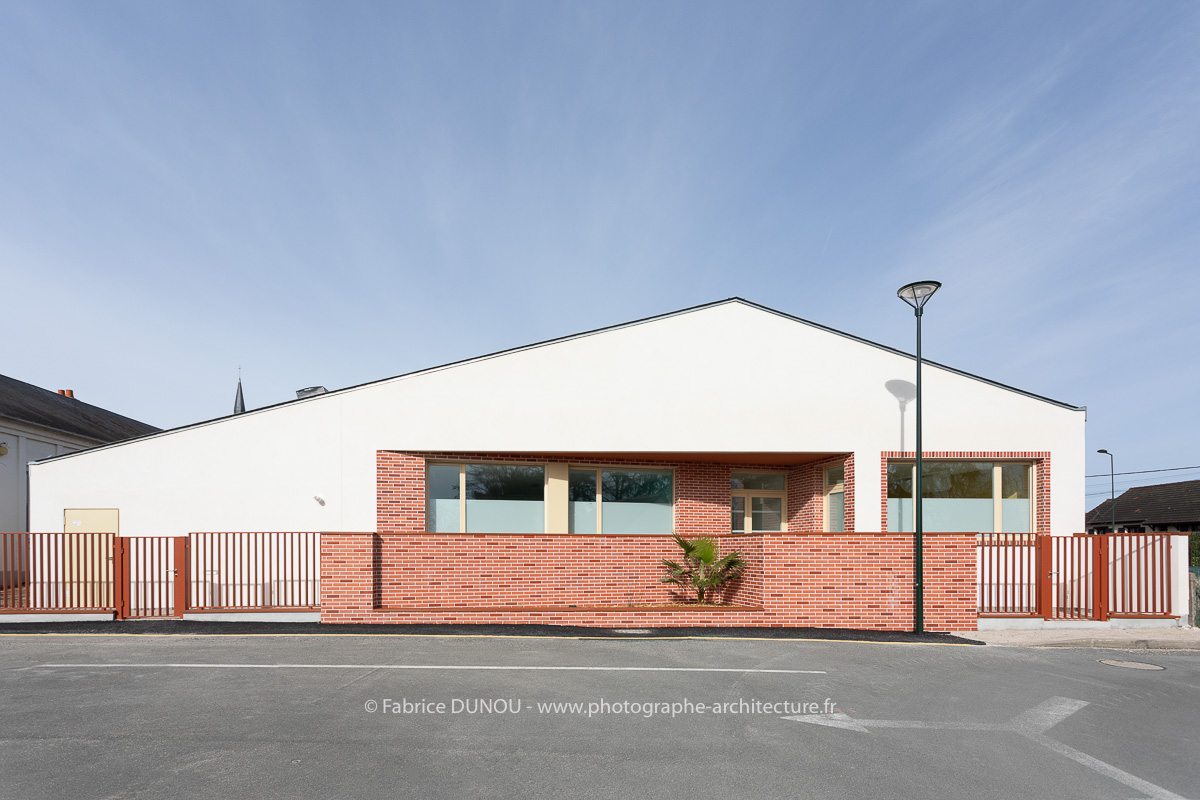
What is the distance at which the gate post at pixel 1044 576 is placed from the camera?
12.4m

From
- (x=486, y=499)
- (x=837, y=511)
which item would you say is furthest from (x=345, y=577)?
(x=837, y=511)

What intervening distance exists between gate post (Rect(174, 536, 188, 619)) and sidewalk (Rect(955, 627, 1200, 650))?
44.8 ft

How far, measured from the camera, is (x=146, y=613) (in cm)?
1309

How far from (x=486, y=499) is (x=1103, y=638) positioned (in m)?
11.3

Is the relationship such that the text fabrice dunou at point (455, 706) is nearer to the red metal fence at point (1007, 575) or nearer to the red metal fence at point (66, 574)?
the red metal fence at point (66, 574)

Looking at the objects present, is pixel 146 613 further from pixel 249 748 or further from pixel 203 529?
pixel 249 748

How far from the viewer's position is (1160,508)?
48.1m

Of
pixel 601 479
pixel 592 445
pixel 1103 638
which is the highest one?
pixel 592 445

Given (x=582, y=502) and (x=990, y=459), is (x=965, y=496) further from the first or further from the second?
(x=582, y=502)

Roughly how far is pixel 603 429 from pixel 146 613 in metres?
9.20

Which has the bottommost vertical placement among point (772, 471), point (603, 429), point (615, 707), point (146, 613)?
point (146, 613)

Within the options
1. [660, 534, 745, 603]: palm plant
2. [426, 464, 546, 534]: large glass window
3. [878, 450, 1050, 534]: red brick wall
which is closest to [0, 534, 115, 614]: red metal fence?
[426, 464, 546, 534]: large glass window

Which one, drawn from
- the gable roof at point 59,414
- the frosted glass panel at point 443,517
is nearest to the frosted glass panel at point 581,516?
the frosted glass panel at point 443,517

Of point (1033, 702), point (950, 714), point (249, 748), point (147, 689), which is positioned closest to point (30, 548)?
point (147, 689)
